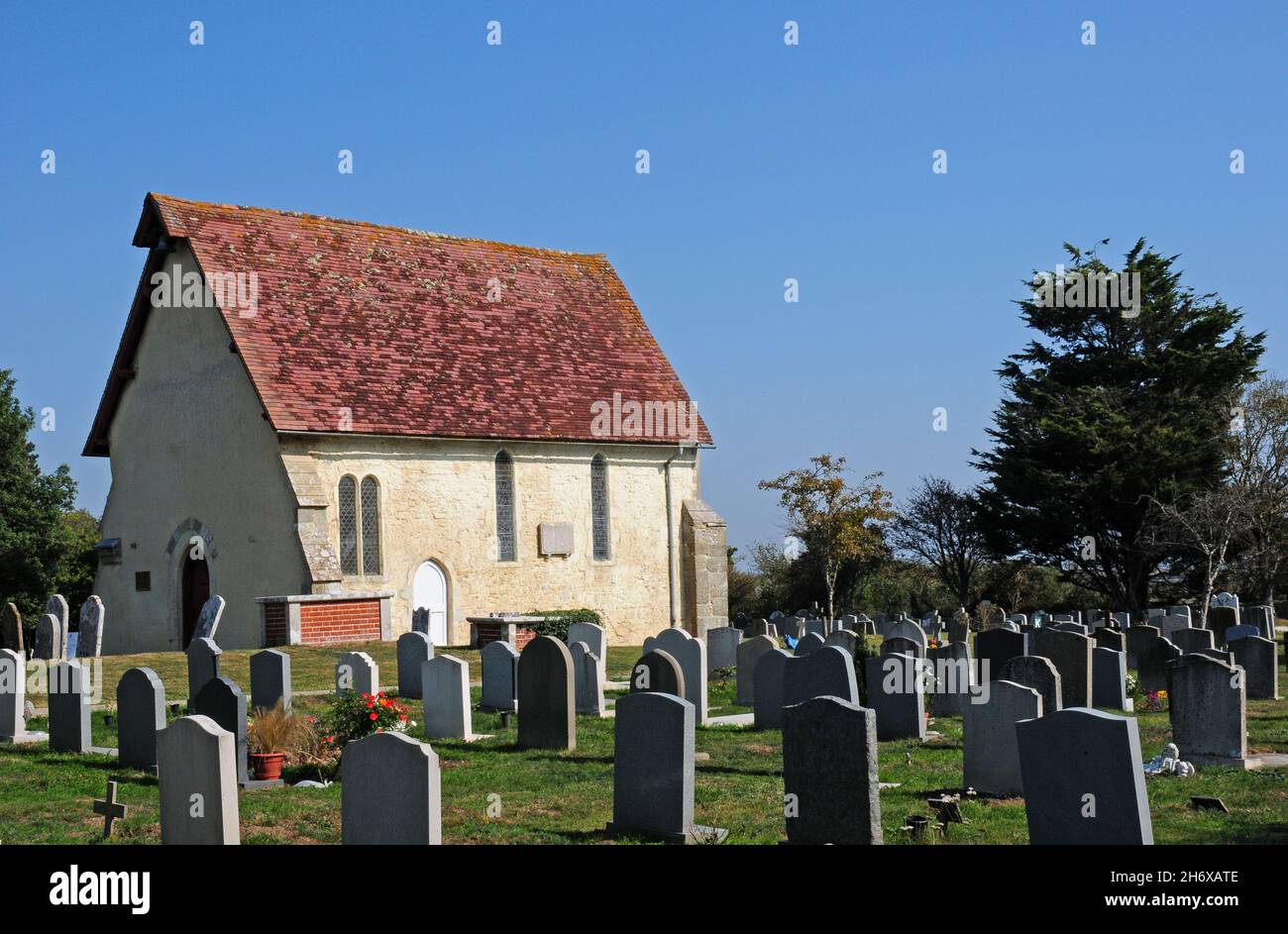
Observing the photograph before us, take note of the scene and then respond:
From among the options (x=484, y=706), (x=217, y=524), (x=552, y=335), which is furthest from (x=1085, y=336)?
(x=484, y=706)

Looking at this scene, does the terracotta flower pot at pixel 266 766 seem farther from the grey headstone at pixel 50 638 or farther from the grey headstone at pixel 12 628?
the grey headstone at pixel 12 628

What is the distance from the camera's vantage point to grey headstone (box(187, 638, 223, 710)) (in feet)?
54.4

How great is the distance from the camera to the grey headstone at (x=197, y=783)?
973 cm

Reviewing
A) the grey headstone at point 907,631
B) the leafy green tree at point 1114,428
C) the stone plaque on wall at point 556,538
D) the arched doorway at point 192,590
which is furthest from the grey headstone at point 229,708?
the leafy green tree at point 1114,428

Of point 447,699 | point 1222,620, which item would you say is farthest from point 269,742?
point 1222,620

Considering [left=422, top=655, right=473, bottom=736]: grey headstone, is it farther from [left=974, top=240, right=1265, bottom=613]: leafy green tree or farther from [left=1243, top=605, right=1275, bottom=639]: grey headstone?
[left=974, top=240, right=1265, bottom=613]: leafy green tree

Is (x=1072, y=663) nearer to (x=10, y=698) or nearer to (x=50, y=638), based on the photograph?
(x=10, y=698)

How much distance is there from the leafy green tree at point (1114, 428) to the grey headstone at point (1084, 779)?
3310 cm

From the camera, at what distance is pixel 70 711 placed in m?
15.6

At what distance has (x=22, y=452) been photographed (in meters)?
47.6

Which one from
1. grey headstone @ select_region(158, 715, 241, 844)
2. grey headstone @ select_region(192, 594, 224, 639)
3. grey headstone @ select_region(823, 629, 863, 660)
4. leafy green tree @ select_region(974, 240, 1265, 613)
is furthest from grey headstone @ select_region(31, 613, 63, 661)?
leafy green tree @ select_region(974, 240, 1265, 613)
